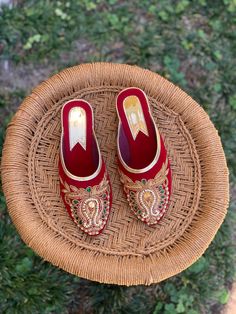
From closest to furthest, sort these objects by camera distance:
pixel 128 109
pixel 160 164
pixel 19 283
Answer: pixel 160 164 → pixel 128 109 → pixel 19 283

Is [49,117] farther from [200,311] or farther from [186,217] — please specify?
[200,311]

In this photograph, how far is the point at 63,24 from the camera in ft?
7.69

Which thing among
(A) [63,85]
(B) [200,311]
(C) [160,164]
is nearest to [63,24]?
(A) [63,85]

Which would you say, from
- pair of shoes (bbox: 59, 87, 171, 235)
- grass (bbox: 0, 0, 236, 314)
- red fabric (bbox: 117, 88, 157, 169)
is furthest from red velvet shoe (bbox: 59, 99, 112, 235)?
grass (bbox: 0, 0, 236, 314)

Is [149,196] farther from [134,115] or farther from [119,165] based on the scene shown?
[134,115]

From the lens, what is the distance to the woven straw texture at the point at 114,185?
1.47 metres

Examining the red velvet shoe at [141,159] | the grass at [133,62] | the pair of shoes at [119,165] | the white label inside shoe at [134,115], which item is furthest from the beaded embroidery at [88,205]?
the grass at [133,62]

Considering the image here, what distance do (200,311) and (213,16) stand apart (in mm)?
1485

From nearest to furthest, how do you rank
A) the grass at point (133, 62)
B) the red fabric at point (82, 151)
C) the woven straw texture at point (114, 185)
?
1. the woven straw texture at point (114, 185)
2. the red fabric at point (82, 151)
3. the grass at point (133, 62)

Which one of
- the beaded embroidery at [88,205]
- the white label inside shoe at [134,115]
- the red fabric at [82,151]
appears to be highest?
the white label inside shoe at [134,115]

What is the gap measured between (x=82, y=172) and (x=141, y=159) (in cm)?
21

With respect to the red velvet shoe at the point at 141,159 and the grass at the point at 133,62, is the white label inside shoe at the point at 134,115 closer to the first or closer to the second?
the red velvet shoe at the point at 141,159

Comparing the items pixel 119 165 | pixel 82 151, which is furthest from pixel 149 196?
pixel 82 151

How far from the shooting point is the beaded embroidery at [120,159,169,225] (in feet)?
4.91
